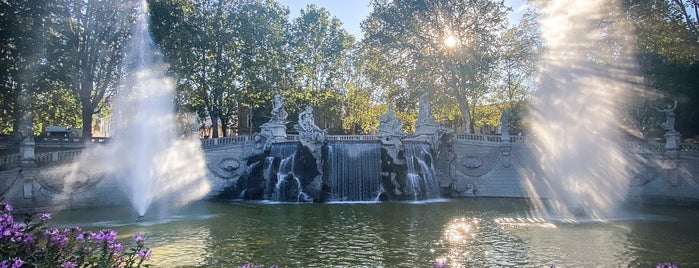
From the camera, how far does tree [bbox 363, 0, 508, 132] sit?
1486 inches

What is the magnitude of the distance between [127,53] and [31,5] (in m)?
6.33

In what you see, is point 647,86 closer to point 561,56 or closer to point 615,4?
point 615,4

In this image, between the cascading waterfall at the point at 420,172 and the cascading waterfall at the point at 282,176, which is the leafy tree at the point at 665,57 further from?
the cascading waterfall at the point at 282,176

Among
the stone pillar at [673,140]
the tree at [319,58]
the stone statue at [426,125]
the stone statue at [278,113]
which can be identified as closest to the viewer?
the stone pillar at [673,140]

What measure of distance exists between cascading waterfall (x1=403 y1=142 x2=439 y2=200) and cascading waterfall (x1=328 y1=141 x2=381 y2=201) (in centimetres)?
187

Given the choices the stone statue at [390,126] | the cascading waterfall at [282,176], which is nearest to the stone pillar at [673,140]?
the stone statue at [390,126]

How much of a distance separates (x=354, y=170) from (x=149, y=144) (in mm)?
11166

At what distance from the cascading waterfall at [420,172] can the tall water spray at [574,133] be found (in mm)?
5958

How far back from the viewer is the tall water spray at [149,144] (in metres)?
27.3

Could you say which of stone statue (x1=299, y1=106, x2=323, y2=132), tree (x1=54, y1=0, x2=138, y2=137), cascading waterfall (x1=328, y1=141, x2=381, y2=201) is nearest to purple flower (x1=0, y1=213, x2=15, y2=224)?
cascading waterfall (x1=328, y1=141, x2=381, y2=201)

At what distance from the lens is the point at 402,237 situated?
15000 millimetres

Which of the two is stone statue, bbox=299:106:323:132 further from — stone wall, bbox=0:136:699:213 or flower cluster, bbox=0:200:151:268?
flower cluster, bbox=0:200:151:268

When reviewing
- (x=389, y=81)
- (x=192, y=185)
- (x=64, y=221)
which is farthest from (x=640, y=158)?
(x=64, y=221)

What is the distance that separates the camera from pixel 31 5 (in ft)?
100
